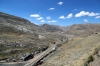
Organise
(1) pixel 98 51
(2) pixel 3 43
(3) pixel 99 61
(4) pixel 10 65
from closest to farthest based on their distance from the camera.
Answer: (3) pixel 99 61 → (1) pixel 98 51 → (4) pixel 10 65 → (2) pixel 3 43

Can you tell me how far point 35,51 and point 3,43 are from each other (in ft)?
80.3

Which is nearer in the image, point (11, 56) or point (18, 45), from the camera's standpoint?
point (11, 56)

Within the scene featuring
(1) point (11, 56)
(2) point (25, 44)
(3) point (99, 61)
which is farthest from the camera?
(2) point (25, 44)

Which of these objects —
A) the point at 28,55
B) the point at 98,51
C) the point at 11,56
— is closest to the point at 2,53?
the point at 11,56

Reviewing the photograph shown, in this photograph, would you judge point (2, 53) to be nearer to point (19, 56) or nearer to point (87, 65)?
point (19, 56)

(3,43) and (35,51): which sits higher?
(3,43)

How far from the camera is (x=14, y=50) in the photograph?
348 ft

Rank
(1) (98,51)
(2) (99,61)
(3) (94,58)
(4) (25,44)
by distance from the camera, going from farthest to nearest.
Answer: (4) (25,44)
(1) (98,51)
(3) (94,58)
(2) (99,61)

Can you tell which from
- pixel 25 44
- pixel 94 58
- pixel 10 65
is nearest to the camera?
pixel 94 58

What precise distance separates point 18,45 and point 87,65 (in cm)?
9283

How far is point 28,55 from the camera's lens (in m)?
99.0

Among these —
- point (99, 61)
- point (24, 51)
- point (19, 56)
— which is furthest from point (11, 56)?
point (99, 61)

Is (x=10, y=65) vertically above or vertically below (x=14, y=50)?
below

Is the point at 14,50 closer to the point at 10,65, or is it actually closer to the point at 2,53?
the point at 2,53
